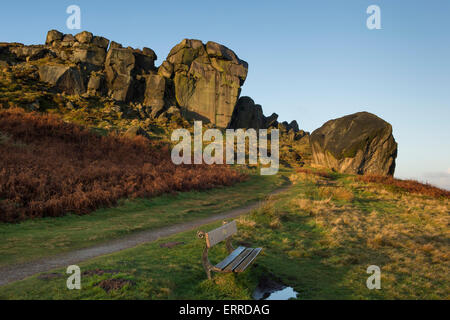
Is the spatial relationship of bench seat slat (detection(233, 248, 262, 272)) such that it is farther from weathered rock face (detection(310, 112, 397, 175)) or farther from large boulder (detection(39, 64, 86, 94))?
large boulder (detection(39, 64, 86, 94))

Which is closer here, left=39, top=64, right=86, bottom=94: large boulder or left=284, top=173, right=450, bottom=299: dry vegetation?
left=284, top=173, right=450, bottom=299: dry vegetation

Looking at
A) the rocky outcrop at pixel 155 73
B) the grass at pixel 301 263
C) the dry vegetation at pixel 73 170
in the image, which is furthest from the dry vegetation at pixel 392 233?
the rocky outcrop at pixel 155 73

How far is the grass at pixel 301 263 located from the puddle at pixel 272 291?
0.51 ft

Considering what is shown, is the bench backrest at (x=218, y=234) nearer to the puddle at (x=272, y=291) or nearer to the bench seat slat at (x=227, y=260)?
the bench seat slat at (x=227, y=260)

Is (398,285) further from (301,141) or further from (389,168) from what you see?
(301,141)

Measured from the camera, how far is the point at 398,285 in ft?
20.9

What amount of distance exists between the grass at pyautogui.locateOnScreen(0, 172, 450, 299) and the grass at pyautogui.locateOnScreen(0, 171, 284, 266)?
219cm

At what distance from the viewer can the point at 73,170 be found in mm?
15156

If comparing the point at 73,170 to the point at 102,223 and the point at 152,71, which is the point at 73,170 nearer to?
the point at 102,223

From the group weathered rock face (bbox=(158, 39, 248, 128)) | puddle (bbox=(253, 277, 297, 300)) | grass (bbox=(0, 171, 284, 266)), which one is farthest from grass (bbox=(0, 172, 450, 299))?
weathered rock face (bbox=(158, 39, 248, 128))

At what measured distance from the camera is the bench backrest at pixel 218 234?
545 centimetres

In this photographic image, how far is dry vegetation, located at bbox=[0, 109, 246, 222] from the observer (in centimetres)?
1186
